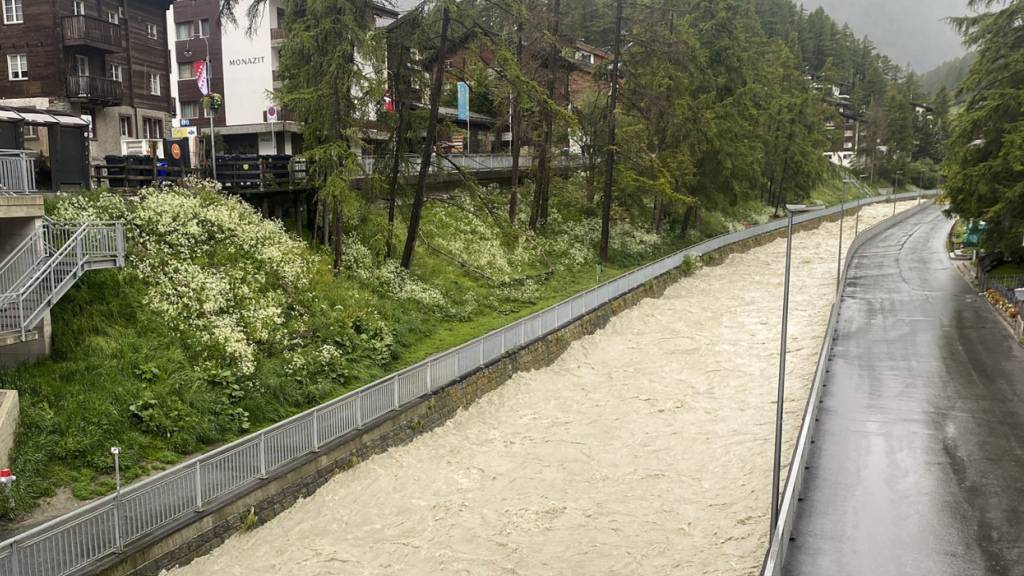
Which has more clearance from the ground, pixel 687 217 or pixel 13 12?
pixel 13 12

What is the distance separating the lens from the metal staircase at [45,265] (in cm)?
1445

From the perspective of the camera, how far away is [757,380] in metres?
26.1

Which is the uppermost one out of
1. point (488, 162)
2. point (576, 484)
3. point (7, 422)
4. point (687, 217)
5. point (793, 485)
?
point (488, 162)

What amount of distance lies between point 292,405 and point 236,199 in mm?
9049

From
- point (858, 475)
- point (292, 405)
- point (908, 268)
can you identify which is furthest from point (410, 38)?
point (908, 268)

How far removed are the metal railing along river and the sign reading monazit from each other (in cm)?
2681

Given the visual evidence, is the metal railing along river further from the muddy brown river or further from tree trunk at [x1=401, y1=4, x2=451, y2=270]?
tree trunk at [x1=401, y1=4, x2=451, y2=270]

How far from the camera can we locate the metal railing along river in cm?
1081

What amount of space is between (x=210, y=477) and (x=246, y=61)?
34803 mm

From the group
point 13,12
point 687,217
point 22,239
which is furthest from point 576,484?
point 687,217

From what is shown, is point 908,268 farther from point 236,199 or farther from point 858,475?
point 236,199

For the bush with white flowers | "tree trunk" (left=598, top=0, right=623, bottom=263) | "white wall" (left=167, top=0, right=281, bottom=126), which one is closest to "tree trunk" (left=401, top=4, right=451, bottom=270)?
the bush with white flowers

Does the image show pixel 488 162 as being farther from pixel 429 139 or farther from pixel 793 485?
pixel 793 485

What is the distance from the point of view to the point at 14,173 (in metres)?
15.2
